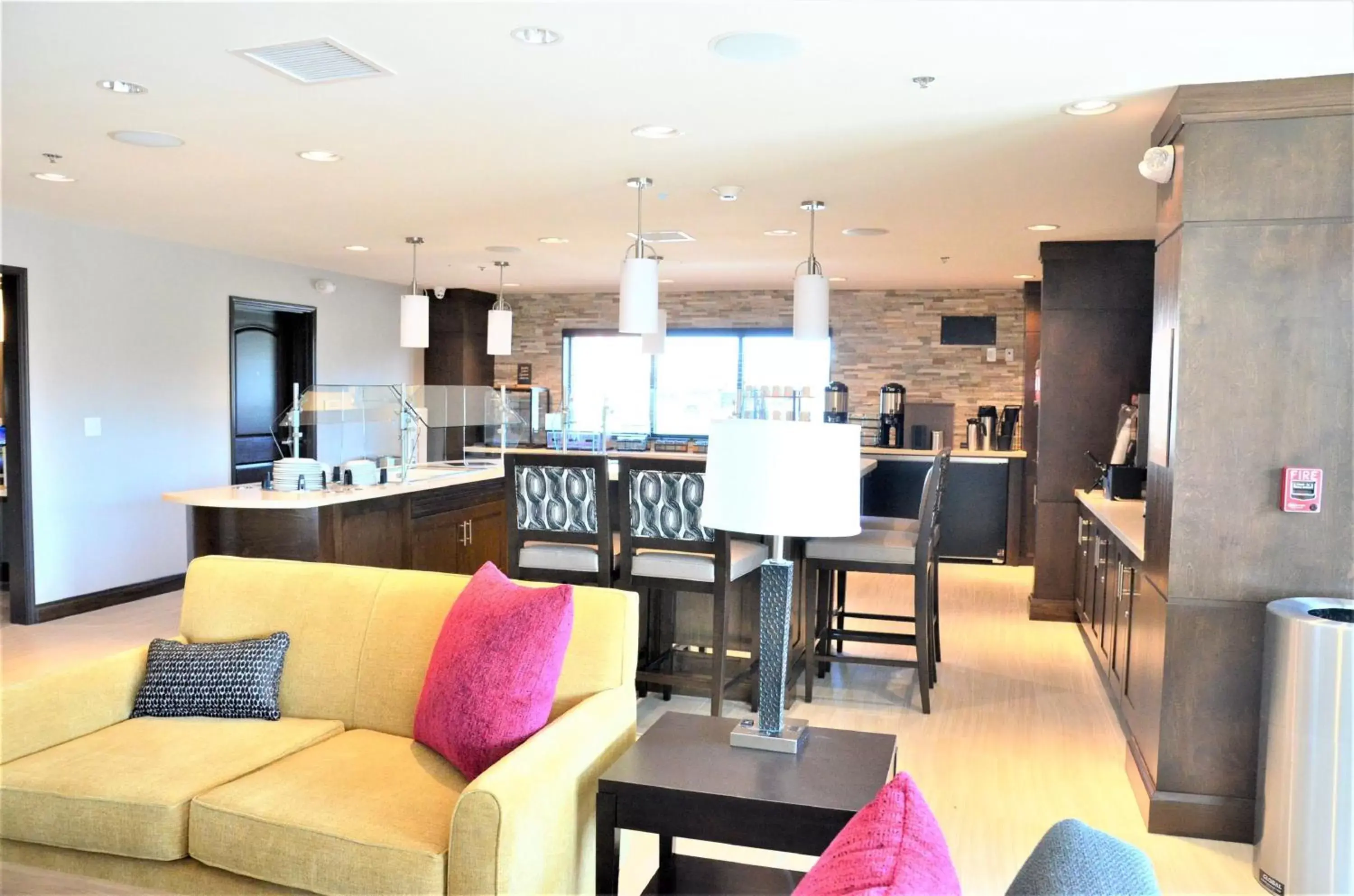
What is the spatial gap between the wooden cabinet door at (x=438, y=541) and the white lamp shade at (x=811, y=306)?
7.62 ft

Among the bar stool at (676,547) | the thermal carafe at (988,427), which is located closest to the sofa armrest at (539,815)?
the bar stool at (676,547)

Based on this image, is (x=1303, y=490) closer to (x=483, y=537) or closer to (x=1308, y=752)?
(x=1308, y=752)

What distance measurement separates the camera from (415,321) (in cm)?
644

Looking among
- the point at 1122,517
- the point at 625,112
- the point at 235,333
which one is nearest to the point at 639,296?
the point at 625,112

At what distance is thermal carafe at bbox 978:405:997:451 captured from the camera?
905 centimetres

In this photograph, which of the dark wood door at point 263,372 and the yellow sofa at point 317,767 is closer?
the yellow sofa at point 317,767

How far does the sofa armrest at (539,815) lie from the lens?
196 centimetres

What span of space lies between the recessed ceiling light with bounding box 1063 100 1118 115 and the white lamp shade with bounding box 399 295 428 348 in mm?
4188

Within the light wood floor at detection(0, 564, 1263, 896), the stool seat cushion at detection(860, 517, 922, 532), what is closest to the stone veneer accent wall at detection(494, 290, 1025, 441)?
the light wood floor at detection(0, 564, 1263, 896)

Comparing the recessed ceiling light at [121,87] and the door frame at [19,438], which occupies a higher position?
the recessed ceiling light at [121,87]

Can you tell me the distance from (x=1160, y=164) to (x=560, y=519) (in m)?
2.58

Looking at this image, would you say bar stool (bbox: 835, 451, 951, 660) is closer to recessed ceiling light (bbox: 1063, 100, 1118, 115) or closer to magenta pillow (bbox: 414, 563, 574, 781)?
recessed ceiling light (bbox: 1063, 100, 1118, 115)

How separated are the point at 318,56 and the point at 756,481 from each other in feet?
6.55

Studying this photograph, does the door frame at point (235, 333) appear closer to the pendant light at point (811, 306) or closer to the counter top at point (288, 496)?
the counter top at point (288, 496)
